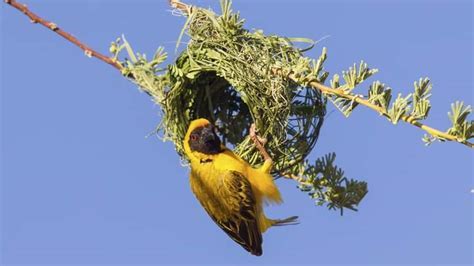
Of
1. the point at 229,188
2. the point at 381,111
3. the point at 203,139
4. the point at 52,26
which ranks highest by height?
the point at 203,139

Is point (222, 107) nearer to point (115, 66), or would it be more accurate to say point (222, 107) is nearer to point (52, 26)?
point (115, 66)

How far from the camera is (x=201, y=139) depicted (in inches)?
141

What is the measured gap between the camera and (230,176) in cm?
364

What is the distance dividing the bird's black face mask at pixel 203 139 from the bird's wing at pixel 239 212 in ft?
0.55

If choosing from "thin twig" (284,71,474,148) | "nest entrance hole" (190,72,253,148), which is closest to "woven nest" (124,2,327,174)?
"nest entrance hole" (190,72,253,148)

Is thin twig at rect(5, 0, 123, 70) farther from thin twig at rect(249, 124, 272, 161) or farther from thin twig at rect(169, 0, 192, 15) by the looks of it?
thin twig at rect(249, 124, 272, 161)

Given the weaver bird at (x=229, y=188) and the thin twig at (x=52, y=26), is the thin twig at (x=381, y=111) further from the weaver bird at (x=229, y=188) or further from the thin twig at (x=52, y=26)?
the weaver bird at (x=229, y=188)

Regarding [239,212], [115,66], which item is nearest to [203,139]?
[239,212]

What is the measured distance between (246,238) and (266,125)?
613 mm

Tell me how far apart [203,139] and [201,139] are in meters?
0.01

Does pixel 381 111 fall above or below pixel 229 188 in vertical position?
below

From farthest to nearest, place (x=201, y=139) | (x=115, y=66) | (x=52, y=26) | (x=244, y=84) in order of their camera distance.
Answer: (x=201, y=139)
(x=244, y=84)
(x=115, y=66)
(x=52, y=26)

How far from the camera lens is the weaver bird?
3645mm

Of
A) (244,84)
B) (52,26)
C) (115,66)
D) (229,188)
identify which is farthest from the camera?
(229,188)
